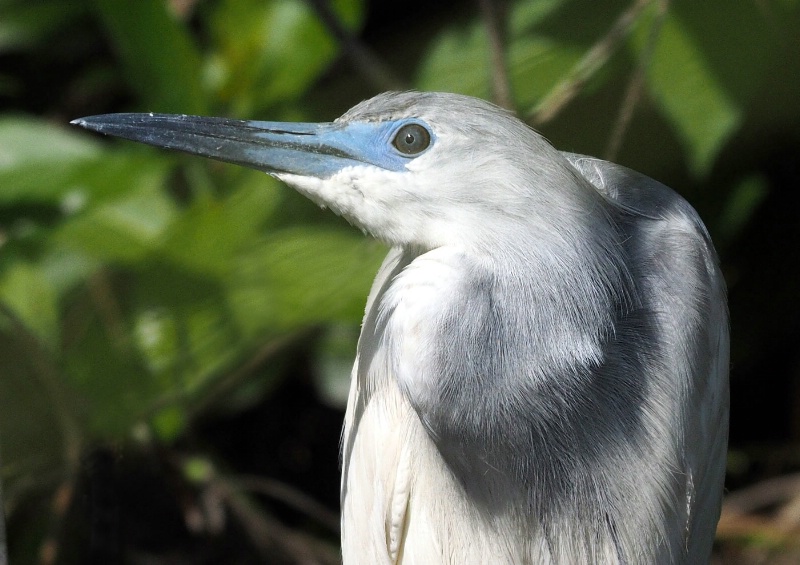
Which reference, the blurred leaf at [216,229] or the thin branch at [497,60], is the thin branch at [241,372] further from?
the thin branch at [497,60]

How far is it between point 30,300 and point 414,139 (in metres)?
1.27

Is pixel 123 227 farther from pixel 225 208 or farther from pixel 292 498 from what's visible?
pixel 292 498

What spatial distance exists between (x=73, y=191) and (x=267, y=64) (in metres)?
0.57

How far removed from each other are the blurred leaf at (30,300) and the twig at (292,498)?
68 cm

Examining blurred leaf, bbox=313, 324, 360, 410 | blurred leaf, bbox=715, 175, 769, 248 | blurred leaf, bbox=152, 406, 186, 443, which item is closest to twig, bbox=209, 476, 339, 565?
blurred leaf, bbox=152, 406, 186, 443

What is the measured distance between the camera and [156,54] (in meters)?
1.99

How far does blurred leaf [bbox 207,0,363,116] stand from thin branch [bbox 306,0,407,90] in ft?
0.66

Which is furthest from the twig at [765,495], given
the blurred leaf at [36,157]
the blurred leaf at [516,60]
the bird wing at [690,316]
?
the blurred leaf at [36,157]

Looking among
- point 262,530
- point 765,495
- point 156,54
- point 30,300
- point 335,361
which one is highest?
point 156,54

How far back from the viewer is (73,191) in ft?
6.44

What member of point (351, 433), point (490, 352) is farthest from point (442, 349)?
point (351, 433)

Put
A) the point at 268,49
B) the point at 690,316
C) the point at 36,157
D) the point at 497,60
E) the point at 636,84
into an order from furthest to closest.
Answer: the point at 268,49 → the point at 36,157 → the point at 497,60 → the point at 636,84 → the point at 690,316

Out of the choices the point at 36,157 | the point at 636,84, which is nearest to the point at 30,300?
the point at 36,157

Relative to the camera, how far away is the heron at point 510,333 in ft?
3.35
